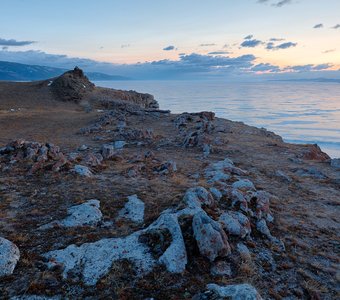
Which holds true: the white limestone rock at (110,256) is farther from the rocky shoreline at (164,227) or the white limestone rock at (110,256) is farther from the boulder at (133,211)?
the boulder at (133,211)

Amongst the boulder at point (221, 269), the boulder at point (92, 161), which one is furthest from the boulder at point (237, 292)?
the boulder at point (92, 161)

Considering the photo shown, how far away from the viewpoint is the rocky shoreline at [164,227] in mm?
7551

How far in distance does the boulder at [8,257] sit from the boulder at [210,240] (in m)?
4.82

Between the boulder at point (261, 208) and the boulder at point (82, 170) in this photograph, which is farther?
the boulder at point (82, 170)

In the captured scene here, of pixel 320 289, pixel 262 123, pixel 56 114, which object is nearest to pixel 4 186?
pixel 320 289

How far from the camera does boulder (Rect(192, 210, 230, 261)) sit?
8516 mm

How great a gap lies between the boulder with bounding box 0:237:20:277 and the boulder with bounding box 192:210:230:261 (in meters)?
4.82

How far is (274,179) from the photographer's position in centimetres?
1773

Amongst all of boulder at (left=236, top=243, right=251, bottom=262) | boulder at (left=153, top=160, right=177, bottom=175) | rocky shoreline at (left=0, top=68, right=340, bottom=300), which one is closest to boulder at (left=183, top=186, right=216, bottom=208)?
rocky shoreline at (left=0, top=68, right=340, bottom=300)

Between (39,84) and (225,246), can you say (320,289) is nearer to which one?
(225,246)

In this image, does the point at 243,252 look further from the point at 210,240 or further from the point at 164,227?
the point at 164,227

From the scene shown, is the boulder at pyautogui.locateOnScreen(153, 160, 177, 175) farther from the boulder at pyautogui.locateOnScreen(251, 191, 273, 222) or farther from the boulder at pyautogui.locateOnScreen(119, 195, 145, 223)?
the boulder at pyautogui.locateOnScreen(251, 191, 273, 222)

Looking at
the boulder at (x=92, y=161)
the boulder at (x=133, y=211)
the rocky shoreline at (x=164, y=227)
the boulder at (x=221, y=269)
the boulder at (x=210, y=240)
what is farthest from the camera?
the boulder at (x=92, y=161)

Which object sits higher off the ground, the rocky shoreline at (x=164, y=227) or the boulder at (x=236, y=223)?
the boulder at (x=236, y=223)
